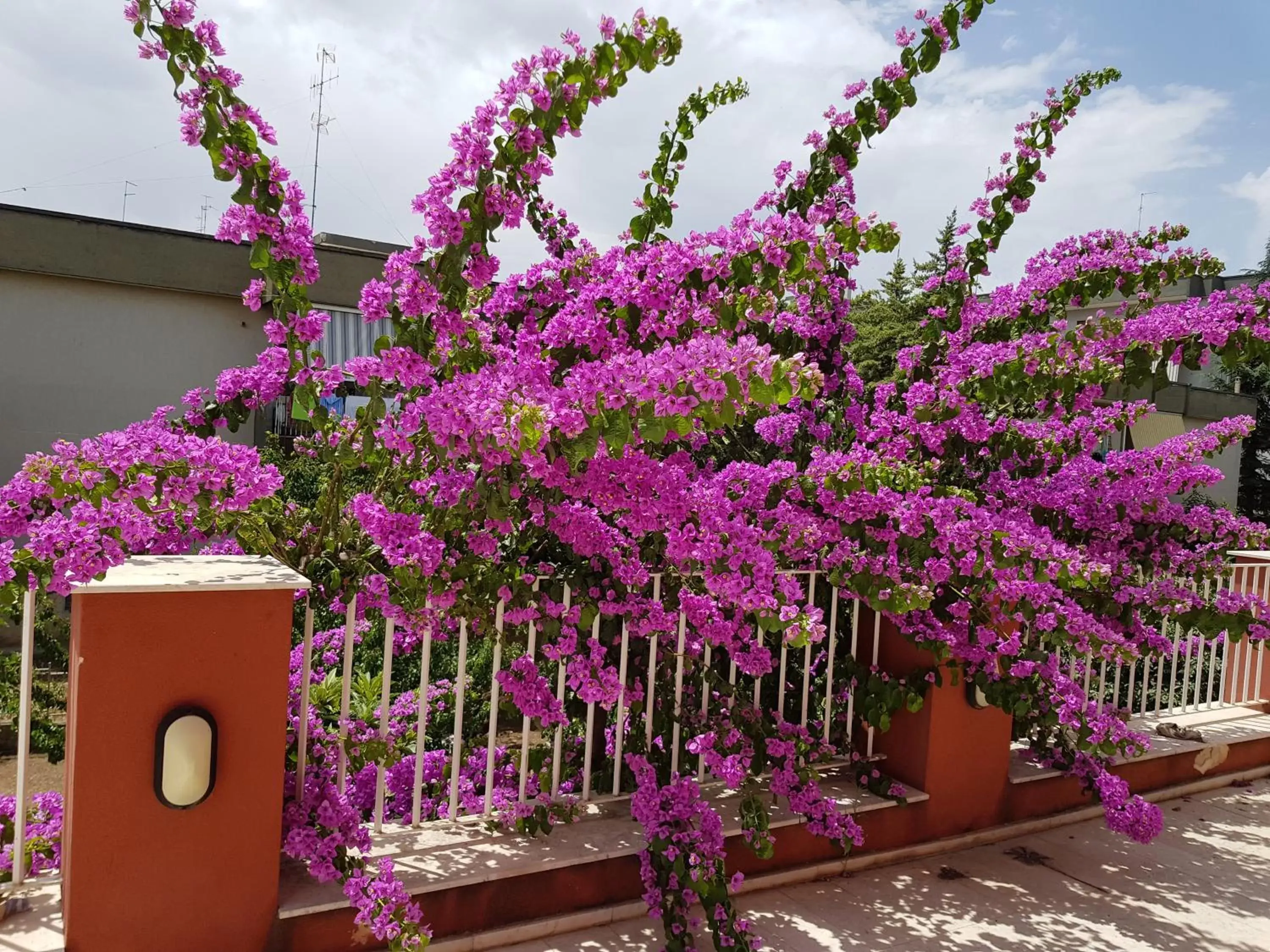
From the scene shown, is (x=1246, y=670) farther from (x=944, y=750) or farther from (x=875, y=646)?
(x=875, y=646)

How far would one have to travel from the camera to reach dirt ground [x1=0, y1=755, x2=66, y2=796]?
533cm

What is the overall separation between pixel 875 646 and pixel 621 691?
1.42 m

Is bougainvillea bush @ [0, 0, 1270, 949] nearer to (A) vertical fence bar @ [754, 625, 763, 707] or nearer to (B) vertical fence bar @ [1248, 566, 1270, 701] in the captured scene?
(A) vertical fence bar @ [754, 625, 763, 707]

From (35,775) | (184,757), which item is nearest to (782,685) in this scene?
(184,757)

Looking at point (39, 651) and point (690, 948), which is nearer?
point (690, 948)

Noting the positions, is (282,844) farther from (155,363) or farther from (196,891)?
(155,363)

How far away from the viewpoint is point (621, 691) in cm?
328

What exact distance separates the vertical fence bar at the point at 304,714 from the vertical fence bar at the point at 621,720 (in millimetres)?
1010

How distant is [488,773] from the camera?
3445mm

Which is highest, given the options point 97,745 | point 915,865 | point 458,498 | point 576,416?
point 576,416

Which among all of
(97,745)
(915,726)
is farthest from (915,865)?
(97,745)

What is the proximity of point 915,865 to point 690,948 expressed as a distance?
1360mm

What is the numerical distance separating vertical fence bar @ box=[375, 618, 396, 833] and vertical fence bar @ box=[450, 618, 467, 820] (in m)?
0.22

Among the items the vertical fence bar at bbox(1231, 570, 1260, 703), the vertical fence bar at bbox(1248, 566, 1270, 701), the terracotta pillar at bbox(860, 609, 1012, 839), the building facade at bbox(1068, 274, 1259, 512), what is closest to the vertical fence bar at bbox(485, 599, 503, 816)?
the terracotta pillar at bbox(860, 609, 1012, 839)
